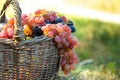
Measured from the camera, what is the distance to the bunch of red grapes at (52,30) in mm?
3484

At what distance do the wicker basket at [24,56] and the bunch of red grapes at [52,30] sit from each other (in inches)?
2.5

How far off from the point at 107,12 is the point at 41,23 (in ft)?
27.3

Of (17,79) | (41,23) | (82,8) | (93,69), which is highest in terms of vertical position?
(41,23)

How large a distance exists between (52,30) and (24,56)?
0.29 metres

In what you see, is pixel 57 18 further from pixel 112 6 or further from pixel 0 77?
pixel 112 6

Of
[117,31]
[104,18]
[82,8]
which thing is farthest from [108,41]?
[82,8]

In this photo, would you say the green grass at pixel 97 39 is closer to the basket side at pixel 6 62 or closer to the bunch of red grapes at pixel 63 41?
the bunch of red grapes at pixel 63 41

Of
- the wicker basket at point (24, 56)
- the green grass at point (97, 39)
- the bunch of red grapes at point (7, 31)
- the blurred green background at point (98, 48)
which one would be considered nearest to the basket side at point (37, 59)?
the wicker basket at point (24, 56)

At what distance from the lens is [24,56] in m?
3.40

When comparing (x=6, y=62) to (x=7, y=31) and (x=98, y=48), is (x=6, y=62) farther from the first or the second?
(x=98, y=48)

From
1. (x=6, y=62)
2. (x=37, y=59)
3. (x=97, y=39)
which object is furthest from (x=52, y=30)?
(x=97, y=39)

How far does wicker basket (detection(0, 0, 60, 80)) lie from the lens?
3340 mm

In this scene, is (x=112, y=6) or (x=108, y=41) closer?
(x=108, y=41)

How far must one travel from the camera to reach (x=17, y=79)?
11.3ft
